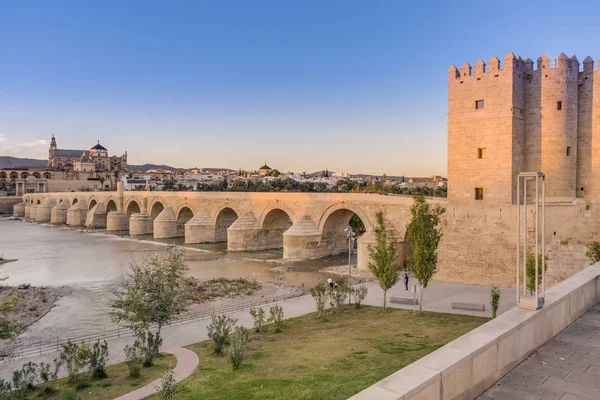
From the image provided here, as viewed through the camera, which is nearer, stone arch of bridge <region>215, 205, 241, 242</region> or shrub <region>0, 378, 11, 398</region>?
shrub <region>0, 378, 11, 398</region>

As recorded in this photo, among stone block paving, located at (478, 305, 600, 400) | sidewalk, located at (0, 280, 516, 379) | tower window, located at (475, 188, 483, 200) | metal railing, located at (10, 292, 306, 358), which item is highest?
tower window, located at (475, 188, 483, 200)

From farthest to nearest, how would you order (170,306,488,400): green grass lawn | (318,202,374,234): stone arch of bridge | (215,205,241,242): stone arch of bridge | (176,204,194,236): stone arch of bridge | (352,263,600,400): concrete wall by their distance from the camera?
(176,204,194,236): stone arch of bridge → (215,205,241,242): stone arch of bridge → (318,202,374,234): stone arch of bridge → (170,306,488,400): green grass lawn → (352,263,600,400): concrete wall

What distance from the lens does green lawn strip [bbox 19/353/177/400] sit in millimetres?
8148

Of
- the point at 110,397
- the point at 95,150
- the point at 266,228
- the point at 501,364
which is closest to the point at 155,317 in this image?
the point at 110,397

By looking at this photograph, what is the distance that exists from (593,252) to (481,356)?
12420 millimetres

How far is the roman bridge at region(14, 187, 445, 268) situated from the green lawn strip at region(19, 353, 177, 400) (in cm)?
1409

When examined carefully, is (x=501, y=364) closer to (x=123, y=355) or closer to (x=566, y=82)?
(x=123, y=355)

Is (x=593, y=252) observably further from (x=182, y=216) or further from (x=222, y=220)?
(x=182, y=216)

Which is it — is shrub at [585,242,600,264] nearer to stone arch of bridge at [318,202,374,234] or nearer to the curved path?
the curved path

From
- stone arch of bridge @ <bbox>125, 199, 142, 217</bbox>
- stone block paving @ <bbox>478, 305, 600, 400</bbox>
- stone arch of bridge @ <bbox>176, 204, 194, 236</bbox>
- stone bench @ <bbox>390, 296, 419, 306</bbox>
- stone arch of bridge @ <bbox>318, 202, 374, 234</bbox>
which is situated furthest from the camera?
stone arch of bridge @ <bbox>125, 199, 142, 217</bbox>

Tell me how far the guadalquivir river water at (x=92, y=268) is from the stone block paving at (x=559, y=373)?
43.9 ft

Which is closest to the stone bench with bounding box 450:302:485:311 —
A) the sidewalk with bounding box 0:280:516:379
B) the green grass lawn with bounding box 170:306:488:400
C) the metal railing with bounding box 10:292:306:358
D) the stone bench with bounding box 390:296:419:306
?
the sidewalk with bounding box 0:280:516:379

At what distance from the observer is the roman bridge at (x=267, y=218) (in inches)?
966

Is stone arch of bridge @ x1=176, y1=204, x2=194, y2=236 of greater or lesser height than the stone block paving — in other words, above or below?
below
